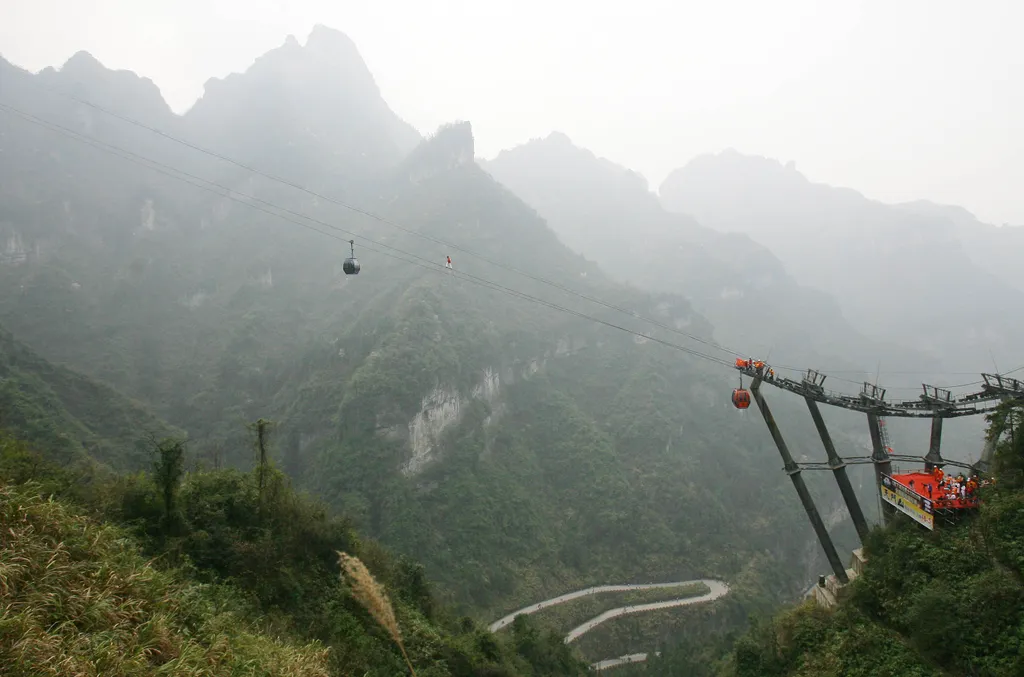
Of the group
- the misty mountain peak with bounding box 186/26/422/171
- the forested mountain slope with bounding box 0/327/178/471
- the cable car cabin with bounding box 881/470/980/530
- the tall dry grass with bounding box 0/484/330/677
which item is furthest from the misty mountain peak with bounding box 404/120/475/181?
the tall dry grass with bounding box 0/484/330/677

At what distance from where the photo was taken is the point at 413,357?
64062 mm

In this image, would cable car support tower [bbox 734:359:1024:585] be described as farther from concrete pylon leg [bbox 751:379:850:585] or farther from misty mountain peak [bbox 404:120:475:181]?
misty mountain peak [bbox 404:120:475:181]

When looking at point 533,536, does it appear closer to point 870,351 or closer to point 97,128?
point 97,128

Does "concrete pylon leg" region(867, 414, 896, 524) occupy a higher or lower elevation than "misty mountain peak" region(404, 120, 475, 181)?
lower

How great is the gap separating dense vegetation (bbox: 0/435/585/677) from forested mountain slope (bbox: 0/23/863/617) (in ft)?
106

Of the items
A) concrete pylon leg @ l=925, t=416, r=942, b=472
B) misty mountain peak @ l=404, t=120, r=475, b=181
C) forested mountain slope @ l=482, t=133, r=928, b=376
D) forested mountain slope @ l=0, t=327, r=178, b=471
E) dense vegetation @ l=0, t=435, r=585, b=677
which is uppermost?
misty mountain peak @ l=404, t=120, r=475, b=181

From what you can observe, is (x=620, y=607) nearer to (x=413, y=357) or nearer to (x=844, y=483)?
(x=844, y=483)

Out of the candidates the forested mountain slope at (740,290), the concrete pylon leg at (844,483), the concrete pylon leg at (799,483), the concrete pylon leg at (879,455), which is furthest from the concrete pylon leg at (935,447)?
the forested mountain slope at (740,290)

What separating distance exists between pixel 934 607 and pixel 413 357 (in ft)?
188

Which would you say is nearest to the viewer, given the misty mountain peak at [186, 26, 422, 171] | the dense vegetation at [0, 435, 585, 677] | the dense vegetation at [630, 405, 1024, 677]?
the dense vegetation at [0, 435, 585, 677]

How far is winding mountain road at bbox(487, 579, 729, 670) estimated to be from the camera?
143 ft

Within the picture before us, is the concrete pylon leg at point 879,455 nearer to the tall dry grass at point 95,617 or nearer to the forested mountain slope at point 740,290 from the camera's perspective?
the tall dry grass at point 95,617

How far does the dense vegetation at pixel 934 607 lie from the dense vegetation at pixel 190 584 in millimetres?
11275

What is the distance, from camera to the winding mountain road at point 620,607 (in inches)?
1719
